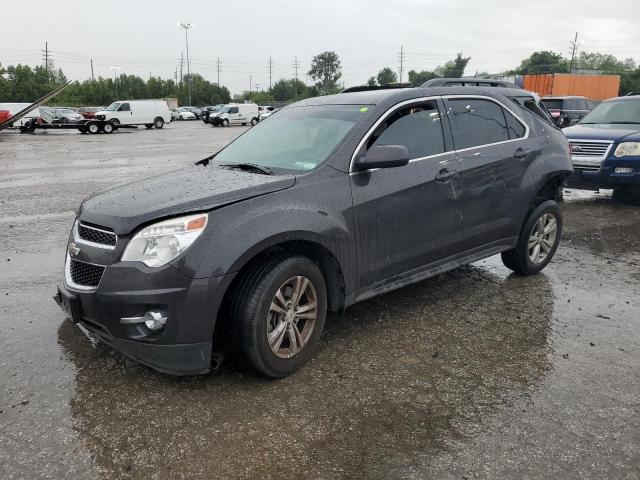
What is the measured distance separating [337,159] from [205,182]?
908 mm

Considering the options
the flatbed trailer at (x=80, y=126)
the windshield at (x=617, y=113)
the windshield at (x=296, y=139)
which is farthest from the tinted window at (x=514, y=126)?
the flatbed trailer at (x=80, y=126)

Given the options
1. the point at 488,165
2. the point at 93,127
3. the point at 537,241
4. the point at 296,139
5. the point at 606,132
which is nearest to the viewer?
the point at 296,139

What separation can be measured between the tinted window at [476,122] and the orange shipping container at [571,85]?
1182 inches

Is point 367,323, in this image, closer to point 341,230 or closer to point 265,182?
point 341,230

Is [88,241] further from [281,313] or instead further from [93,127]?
[93,127]

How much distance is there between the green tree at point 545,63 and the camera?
10744 cm

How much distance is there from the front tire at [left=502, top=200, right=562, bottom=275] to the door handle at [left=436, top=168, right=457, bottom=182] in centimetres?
130

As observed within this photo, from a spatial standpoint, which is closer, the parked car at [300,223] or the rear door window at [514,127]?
the parked car at [300,223]

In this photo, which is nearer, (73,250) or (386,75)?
(73,250)

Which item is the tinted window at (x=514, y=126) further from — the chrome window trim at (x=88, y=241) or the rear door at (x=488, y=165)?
the chrome window trim at (x=88, y=241)

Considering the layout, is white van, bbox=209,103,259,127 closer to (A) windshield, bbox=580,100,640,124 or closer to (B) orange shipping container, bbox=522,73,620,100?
(B) orange shipping container, bbox=522,73,620,100

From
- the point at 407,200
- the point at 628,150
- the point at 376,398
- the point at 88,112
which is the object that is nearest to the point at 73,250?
the point at 376,398

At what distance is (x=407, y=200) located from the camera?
153 inches

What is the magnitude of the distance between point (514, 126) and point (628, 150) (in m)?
5.02
